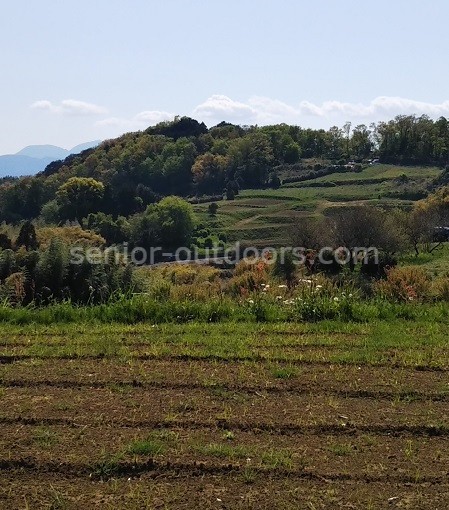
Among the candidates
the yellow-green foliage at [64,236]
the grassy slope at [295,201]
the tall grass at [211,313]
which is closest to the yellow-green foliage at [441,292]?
the tall grass at [211,313]

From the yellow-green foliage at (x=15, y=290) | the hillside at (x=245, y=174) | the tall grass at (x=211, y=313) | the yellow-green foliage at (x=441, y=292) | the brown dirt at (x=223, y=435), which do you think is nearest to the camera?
the brown dirt at (x=223, y=435)

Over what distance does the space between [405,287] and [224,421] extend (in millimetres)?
5888

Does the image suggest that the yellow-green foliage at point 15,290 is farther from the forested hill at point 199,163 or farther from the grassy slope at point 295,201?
the forested hill at point 199,163

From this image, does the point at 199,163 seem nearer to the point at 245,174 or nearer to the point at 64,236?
the point at 245,174

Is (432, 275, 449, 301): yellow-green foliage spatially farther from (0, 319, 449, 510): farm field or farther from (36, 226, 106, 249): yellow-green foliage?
(36, 226, 106, 249): yellow-green foliage

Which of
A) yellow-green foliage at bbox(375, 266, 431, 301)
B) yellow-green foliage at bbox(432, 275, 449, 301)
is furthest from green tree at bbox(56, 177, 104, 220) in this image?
yellow-green foliage at bbox(432, 275, 449, 301)

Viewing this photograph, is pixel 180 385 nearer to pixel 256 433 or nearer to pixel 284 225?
pixel 256 433

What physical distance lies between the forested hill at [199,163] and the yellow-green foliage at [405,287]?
72905 mm

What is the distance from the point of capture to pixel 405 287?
928 cm

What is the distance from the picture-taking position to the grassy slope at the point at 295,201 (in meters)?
71.1

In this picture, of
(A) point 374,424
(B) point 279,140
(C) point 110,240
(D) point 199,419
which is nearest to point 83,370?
(D) point 199,419

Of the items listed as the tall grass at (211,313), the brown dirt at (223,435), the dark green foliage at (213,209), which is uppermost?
the dark green foliage at (213,209)

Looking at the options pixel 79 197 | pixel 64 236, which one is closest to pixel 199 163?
pixel 79 197

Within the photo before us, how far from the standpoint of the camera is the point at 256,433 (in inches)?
158
